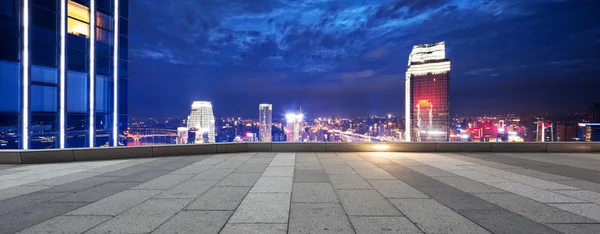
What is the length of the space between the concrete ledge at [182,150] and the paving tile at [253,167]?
397 centimetres

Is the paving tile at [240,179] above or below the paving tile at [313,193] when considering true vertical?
below

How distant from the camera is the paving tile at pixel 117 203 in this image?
492cm

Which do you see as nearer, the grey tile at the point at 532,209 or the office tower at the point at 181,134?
the grey tile at the point at 532,209

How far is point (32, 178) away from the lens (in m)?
8.01

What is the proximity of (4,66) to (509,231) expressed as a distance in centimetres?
2848

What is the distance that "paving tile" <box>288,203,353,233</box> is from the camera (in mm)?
4102

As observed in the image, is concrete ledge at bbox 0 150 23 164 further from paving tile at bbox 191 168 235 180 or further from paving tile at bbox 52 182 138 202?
paving tile at bbox 191 168 235 180

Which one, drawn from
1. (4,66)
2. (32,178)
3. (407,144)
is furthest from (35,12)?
(407,144)

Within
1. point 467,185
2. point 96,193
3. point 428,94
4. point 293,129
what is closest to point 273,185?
point 96,193

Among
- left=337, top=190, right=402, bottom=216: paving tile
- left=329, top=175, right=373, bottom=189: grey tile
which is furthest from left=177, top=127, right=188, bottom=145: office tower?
left=337, top=190, right=402, bottom=216: paving tile

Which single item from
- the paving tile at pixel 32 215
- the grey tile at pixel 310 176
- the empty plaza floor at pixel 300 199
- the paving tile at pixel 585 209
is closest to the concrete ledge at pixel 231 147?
the empty plaza floor at pixel 300 199

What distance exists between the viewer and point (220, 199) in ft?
18.8

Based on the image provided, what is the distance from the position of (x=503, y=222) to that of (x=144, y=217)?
6.36 meters

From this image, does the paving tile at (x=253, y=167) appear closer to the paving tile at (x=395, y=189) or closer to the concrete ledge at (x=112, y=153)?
the paving tile at (x=395, y=189)
